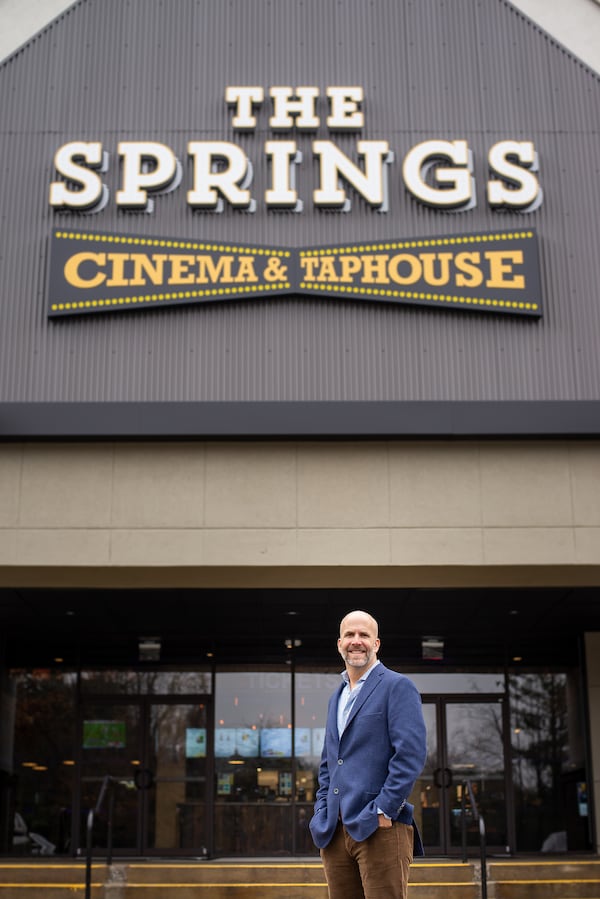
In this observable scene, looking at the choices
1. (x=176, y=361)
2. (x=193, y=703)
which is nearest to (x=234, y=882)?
(x=193, y=703)

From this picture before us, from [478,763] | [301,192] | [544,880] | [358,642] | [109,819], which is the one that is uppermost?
[301,192]

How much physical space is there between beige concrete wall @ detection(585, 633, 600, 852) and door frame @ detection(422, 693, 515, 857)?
4.11 feet

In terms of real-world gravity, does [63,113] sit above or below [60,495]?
above

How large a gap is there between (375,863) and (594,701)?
12.3 m

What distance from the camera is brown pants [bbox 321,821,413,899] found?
4.93m

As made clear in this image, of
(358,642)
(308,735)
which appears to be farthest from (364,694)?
Result: (308,735)

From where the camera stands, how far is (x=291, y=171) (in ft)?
45.1

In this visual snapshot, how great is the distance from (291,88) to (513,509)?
6211mm

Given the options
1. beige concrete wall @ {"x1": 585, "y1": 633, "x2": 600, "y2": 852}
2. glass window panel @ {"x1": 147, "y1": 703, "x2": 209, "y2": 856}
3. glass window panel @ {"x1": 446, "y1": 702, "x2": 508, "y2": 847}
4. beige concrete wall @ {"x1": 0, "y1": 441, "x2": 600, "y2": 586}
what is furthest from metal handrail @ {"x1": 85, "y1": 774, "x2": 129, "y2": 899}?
beige concrete wall @ {"x1": 585, "y1": 633, "x2": 600, "y2": 852}

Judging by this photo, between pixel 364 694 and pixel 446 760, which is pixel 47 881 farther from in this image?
pixel 364 694

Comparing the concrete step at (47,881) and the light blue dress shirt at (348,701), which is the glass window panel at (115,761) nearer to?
the concrete step at (47,881)

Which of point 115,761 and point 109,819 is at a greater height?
point 115,761

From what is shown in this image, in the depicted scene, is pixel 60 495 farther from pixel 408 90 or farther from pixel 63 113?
pixel 408 90

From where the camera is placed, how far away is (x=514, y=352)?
12.8 metres
